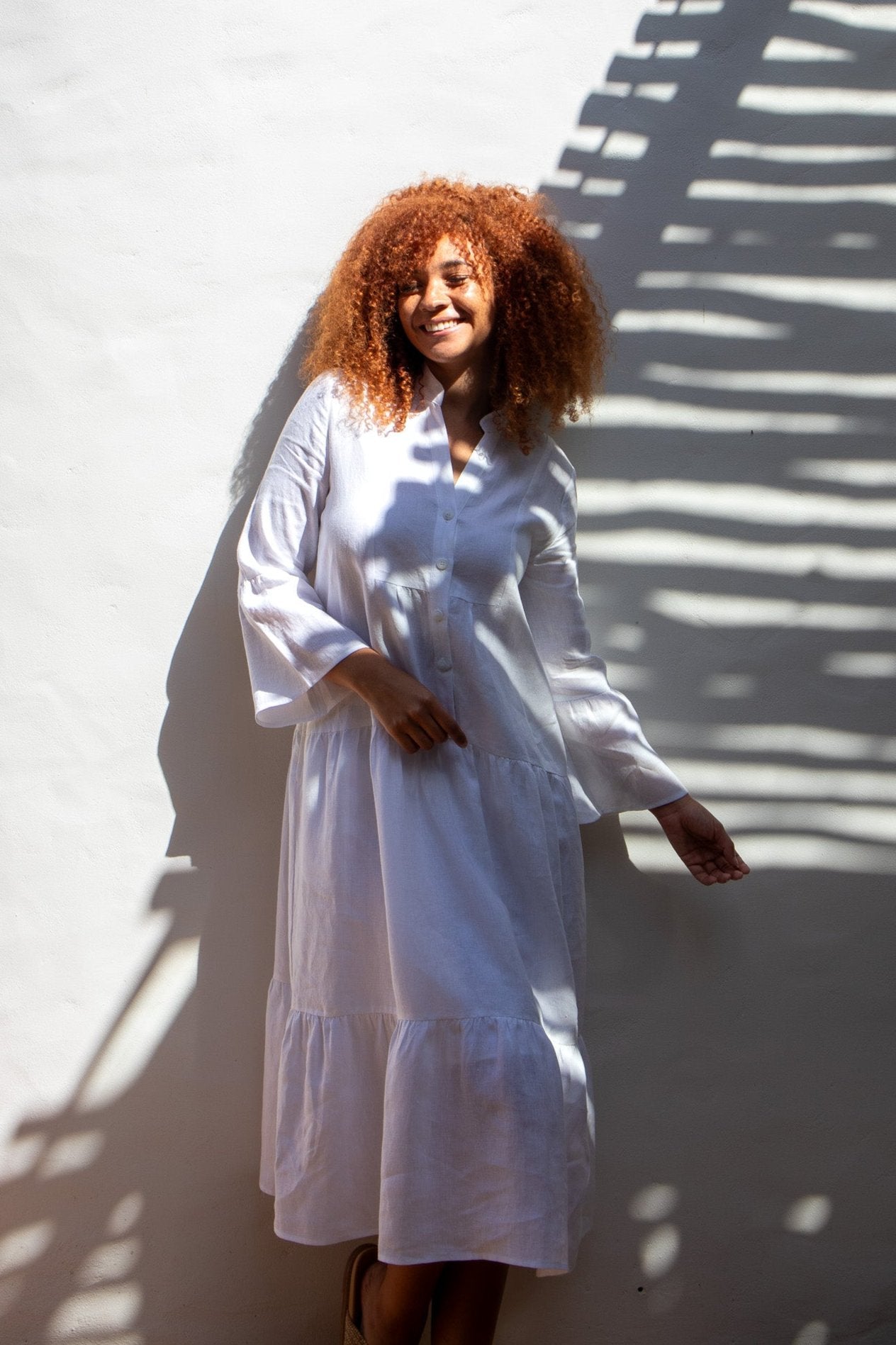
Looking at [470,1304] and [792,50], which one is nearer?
[470,1304]

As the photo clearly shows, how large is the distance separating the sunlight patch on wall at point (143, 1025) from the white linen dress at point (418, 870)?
0.90ft

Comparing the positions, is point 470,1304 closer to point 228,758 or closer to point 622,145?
point 228,758

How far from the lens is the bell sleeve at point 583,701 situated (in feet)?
7.35

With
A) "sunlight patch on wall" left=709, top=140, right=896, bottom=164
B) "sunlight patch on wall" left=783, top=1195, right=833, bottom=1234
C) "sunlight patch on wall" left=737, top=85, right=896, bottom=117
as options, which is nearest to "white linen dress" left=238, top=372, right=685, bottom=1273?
"sunlight patch on wall" left=783, top=1195, right=833, bottom=1234

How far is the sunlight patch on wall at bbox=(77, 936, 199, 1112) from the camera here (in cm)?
232

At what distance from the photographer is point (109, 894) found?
232 cm

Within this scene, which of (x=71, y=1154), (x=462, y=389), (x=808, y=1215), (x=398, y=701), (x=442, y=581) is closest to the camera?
(x=398, y=701)

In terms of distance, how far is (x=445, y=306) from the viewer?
210cm

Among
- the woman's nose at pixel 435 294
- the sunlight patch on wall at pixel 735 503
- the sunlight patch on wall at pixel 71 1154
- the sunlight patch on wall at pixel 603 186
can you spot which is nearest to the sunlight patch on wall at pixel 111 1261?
the sunlight patch on wall at pixel 71 1154

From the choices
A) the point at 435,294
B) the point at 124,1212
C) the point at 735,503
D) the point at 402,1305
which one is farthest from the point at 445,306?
the point at 124,1212

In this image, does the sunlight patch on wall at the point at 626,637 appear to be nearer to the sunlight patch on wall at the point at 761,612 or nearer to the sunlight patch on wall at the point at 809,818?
the sunlight patch on wall at the point at 761,612

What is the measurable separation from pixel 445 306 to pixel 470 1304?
1.71m

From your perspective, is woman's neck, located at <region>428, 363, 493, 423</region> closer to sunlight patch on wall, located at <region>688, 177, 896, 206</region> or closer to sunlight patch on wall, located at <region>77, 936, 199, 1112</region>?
sunlight patch on wall, located at <region>688, 177, 896, 206</region>

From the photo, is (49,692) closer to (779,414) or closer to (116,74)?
(116,74)
